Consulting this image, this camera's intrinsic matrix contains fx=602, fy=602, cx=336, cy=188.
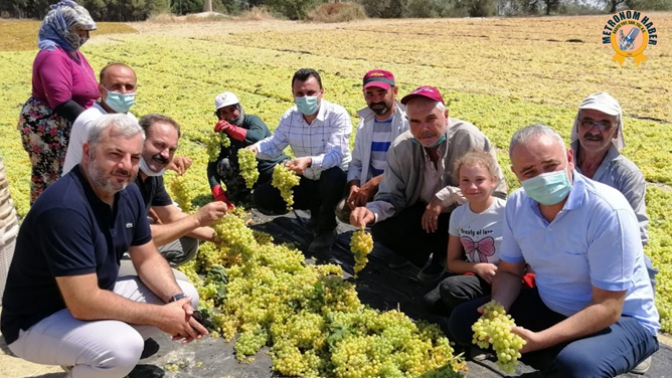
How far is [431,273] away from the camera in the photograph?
203 inches

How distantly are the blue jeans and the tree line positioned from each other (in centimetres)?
4782

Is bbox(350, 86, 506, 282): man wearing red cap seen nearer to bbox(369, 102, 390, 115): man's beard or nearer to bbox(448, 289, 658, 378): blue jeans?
bbox(369, 102, 390, 115): man's beard

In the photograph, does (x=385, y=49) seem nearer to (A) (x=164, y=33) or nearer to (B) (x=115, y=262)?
(A) (x=164, y=33)

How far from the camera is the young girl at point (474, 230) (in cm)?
420

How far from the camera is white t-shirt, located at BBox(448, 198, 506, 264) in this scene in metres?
4.39

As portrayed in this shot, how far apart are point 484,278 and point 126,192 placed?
241cm

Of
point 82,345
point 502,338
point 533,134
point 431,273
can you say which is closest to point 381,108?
point 431,273

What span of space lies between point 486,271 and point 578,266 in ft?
2.73

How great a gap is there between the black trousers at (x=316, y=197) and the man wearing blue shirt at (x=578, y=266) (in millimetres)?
2508

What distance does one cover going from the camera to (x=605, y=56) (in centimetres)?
2084

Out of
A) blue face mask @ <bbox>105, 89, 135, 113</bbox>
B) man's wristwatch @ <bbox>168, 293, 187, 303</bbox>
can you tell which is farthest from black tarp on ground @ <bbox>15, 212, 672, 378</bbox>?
blue face mask @ <bbox>105, 89, 135, 113</bbox>

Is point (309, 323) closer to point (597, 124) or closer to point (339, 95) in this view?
point (597, 124)


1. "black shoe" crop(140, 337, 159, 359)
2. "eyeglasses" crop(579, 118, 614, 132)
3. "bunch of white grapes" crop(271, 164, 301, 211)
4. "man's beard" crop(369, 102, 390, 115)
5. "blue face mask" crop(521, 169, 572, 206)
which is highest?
"eyeglasses" crop(579, 118, 614, 132)

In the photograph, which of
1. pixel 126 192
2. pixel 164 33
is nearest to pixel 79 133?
pixel 126 192
